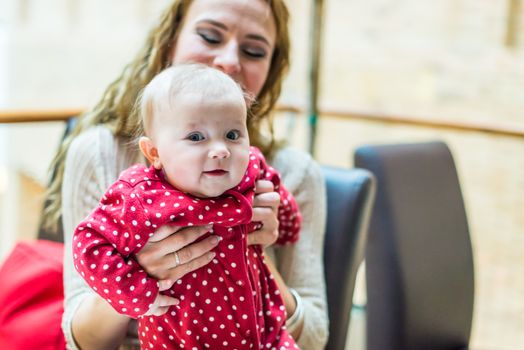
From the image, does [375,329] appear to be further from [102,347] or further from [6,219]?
[6,219]

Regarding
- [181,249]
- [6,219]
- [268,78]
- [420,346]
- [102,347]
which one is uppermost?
[268,78]

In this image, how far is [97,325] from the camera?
1.13 m

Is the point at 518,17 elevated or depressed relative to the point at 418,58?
elevated

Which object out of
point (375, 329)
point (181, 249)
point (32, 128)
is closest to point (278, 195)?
point (181, 249)

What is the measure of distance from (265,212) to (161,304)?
0.23m

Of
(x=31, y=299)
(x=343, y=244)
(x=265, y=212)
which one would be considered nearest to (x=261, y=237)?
(x=265, y=212)

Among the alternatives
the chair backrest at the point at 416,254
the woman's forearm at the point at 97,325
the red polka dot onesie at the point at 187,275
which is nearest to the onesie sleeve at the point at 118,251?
the red polka dot onesie at the point at 187,275

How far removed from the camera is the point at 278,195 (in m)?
1.08

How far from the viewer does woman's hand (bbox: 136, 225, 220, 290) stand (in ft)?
3.14

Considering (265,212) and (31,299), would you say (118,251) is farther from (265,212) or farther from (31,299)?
(31,299)

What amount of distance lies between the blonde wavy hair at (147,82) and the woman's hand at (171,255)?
0.30 metres

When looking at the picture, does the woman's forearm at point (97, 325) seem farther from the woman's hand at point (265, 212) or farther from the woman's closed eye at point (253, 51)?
the woman's closed eye at point (253, 51)

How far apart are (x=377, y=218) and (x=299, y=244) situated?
343mm

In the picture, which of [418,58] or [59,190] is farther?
[418,58]
